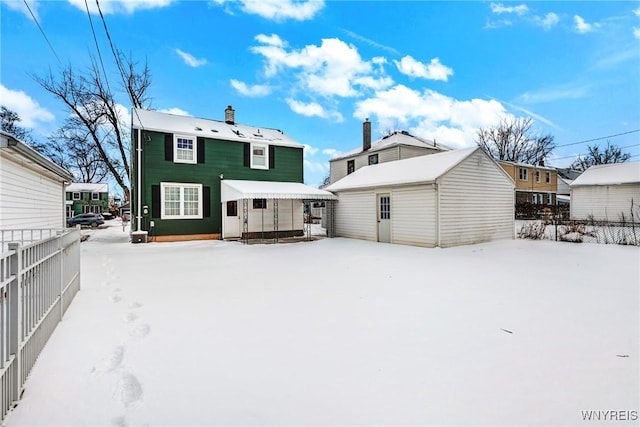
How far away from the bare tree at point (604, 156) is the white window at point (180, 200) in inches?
1908

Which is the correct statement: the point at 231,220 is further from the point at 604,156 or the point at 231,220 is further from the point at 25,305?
the point at 604,156

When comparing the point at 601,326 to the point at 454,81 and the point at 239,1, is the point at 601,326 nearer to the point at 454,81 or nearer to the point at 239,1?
the point at 239,1

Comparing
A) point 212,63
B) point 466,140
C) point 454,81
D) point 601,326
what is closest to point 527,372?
point 601,326

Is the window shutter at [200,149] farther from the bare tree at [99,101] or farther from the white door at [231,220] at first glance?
the bare tree at [99,101]

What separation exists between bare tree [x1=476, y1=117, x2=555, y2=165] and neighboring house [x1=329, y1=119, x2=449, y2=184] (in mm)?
15381

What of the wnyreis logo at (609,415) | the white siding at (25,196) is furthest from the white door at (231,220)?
the wnyreis logo at (609,415)

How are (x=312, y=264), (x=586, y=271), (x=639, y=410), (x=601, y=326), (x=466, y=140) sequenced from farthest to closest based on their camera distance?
(x=466, y=140), (x=312, y=264), (x=586, y=271), (x=601, y=326), (x=639, y=410)

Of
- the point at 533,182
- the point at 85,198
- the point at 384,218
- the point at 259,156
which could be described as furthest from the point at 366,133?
the point at 85,198

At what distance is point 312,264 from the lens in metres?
8.79

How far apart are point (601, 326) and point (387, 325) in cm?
272

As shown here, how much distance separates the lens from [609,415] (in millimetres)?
2342

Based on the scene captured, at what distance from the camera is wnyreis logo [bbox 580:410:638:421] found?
2.30m

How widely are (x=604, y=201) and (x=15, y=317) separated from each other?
2970cm

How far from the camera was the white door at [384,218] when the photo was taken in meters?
13.7
